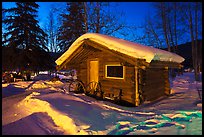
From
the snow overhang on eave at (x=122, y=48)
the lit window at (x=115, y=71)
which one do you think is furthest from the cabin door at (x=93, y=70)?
the snow overhang on eave at (x=122, y=48)

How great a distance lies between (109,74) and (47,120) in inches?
208

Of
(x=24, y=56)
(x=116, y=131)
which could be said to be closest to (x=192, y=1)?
(x=116, y=131)

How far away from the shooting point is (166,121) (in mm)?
5504

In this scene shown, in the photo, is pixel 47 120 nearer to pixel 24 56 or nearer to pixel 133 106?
pixel 133 106

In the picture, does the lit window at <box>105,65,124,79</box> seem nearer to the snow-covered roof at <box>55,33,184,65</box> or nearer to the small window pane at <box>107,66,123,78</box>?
the small window pane at <box>107,66,123,78</box>

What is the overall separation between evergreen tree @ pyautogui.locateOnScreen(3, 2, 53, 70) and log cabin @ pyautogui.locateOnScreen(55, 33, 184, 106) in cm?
1707

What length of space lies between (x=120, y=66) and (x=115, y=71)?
1.55 feet

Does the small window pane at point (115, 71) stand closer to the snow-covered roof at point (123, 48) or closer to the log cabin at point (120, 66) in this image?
the log cabin at point (120, 66)

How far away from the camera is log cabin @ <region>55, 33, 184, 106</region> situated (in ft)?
26.2

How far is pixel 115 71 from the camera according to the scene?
32.2 ft

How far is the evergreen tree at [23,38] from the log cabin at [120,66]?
17.1 meters

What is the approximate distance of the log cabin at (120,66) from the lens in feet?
26.2

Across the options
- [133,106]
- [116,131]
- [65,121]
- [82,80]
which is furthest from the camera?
[82,80]

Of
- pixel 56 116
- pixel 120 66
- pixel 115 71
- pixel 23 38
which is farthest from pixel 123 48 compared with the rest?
pixel 23 38
